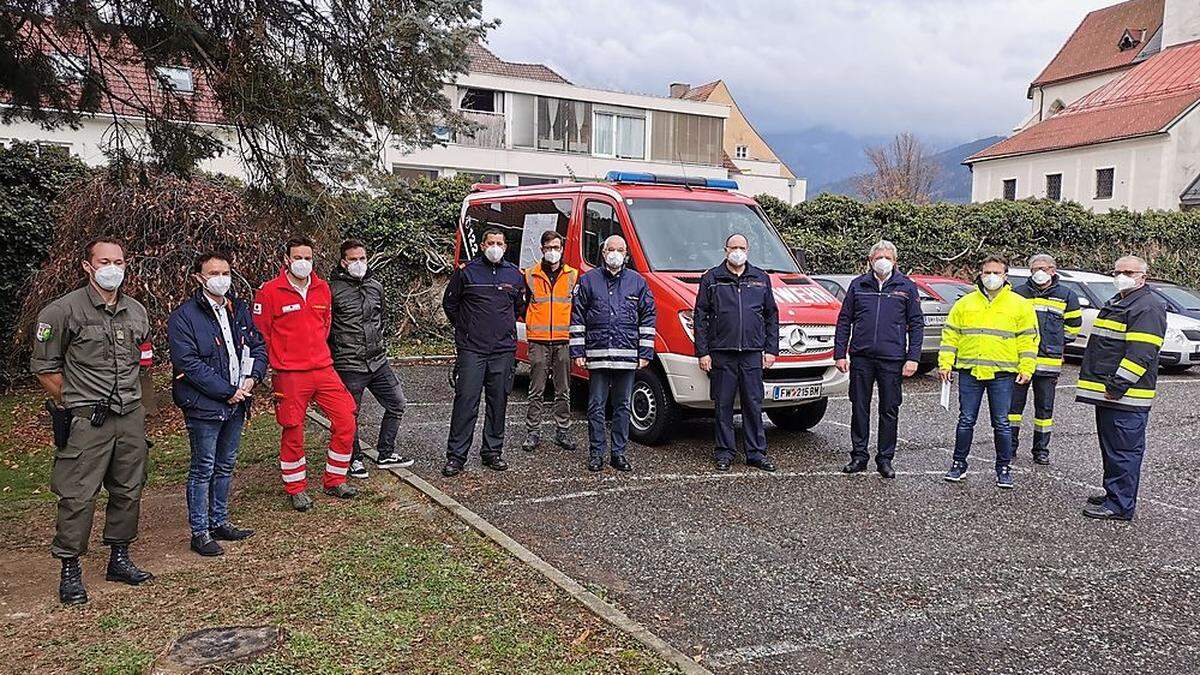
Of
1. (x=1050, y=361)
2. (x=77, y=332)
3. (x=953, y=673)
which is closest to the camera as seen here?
(x=953, y=673)

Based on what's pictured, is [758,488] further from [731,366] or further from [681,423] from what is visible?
[681,423]

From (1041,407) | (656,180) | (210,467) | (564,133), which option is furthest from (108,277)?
(564,133)

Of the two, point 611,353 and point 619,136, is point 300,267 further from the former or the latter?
point 619,136

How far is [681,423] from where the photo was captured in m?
9.45

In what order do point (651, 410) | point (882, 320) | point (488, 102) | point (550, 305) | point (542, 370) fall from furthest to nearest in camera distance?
point (488, 102) < point (651, 410) < point (542, 370) < point (550, 305) < point (882, 320)

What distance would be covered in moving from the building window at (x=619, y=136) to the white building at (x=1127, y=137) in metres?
16.4

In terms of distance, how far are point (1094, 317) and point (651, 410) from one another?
9.03m

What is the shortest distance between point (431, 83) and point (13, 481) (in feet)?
16.3

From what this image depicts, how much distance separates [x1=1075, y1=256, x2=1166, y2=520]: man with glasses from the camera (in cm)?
629

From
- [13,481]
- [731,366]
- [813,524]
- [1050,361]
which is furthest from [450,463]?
[1050,361]

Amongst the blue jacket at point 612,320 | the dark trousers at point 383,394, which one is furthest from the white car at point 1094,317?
the dark trousers at point 383,394

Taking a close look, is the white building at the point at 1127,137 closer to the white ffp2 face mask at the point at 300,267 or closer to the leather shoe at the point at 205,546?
the white ffp2 face mask at the point at 300,267

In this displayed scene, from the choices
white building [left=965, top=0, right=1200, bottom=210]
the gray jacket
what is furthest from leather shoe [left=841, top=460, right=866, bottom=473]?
white building [left=965, top=0, right=1200, bottom=210]

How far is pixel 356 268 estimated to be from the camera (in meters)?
6.76
